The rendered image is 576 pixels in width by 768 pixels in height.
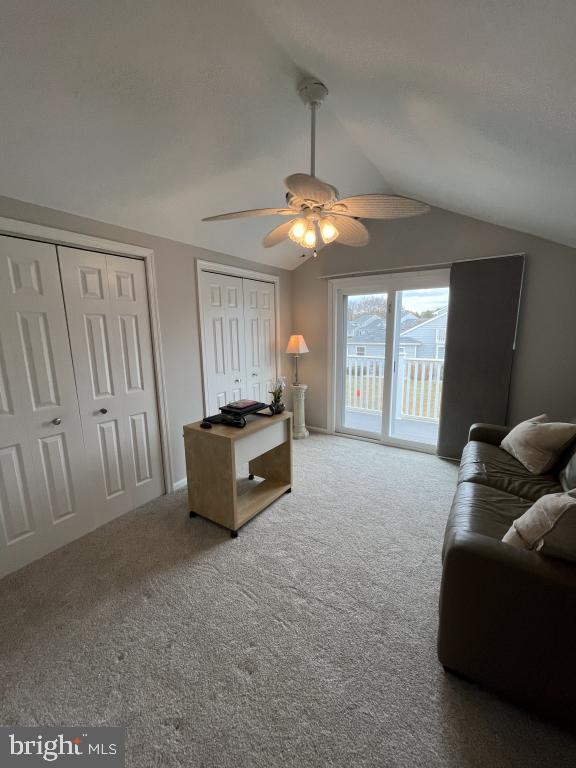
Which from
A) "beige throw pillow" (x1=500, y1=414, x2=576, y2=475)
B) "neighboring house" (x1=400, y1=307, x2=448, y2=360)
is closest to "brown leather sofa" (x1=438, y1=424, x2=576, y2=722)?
"beige throw pillow" (x1=500, y1=414, x2=576, y2=475)

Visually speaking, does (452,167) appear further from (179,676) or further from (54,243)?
(179,676)

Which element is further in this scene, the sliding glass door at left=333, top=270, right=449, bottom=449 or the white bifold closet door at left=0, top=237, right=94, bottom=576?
the sliding glass door at left=333, top=270, right=449, bottom=449

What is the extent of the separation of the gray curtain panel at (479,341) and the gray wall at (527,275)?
3.7 inches

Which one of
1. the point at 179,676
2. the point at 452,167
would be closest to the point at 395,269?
the point at 452,167

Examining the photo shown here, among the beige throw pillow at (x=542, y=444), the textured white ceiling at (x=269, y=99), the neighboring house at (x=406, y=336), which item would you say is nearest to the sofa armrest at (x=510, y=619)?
the beige throw pillow at (x=542, y=444)

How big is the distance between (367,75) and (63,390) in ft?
8.18

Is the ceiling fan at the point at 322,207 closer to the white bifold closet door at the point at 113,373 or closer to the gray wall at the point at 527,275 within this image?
the white bifold closet door at the point at 113,373

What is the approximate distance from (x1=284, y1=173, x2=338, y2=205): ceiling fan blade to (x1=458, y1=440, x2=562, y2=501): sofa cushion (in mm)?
1882

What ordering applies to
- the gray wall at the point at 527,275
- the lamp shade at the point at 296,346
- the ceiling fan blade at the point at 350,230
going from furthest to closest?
1. the lamp shade at the point at 296,346
2. the gray wall at the point at 527,275
3. the ceiling fan blade at the point at 350,230

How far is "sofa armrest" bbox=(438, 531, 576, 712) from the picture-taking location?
1.06m

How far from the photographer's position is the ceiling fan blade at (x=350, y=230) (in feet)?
5.71

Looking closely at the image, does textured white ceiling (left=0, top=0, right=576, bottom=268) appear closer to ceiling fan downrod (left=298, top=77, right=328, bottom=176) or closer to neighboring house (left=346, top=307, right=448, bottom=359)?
ceiling fan downrod (left=298, top=77, right=328, bottom=176)

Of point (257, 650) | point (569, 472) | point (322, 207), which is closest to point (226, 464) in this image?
point (257, 650)

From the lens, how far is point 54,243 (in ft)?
6.54
